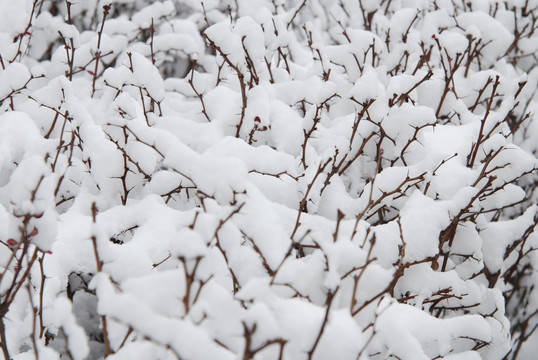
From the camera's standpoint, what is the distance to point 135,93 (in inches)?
95.7

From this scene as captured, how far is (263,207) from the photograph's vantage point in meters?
1.44

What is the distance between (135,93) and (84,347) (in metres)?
1.63

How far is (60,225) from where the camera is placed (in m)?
1.72

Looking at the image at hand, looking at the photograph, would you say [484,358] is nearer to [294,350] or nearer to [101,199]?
[294,350]

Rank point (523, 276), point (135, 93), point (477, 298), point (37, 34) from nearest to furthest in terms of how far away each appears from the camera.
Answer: point (477, 298)
point (135, 93)
point (523, 276)
point (37, 34)

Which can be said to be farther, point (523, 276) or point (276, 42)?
point (523, 276)

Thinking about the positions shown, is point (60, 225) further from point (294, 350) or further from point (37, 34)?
point (37, 34)

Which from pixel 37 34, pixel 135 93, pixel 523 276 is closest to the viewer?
pixel 135 93

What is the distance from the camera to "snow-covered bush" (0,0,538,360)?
3.53 ft

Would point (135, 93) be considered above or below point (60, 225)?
above

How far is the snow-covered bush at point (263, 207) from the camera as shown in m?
1.08

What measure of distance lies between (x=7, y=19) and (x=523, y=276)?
3.08m

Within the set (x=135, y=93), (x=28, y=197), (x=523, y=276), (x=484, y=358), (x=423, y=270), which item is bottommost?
(x=523, y=276)

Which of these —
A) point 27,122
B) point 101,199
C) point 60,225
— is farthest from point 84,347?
point 27,122
